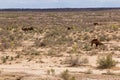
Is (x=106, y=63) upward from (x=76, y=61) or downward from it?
upward

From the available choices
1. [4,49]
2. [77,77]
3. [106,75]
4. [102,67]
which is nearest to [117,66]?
[102,67]

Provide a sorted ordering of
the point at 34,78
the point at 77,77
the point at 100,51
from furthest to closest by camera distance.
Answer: the point at 100,51 < the point at 77,77 < the point at 34,78

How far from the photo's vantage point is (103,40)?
105ft

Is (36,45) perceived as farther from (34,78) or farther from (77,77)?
(34,78)

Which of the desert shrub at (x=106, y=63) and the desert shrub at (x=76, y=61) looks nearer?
the desert shrub at (x=106, y=63)

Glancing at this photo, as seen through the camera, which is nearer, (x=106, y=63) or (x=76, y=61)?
(x=106, y=63)

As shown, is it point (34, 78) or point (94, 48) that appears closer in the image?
point (34, 78)

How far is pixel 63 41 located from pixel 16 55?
8.69m

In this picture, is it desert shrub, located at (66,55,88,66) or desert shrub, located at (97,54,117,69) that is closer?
desert shrub, located at (97,54,117,69)

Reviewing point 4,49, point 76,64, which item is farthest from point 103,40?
point 76,64

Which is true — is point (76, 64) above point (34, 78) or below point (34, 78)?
below

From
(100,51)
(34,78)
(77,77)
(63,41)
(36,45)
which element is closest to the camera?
(34,78)

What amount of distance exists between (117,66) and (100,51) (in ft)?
20.6

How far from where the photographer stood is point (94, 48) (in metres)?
25.9
